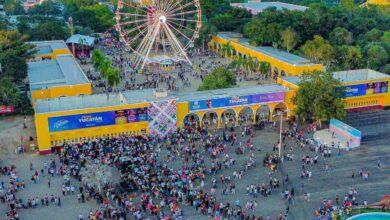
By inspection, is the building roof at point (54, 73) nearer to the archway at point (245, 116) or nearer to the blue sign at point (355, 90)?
the archway at point (245, 116)

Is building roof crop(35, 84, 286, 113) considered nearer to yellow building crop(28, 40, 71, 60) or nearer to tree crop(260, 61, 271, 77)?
tree crop(260, 61, 271, 77)

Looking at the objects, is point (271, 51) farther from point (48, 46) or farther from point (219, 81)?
point (48, 46)

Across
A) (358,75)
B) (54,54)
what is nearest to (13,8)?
(54,54)

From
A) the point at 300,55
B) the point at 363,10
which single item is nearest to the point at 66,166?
the point at 300,55

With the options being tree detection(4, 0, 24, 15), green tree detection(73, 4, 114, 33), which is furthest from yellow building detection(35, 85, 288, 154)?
tree detection(4, 0, 24, 15)

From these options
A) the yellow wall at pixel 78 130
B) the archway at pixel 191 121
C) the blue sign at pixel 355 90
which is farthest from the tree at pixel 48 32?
the blue sign at pixel 355 90
